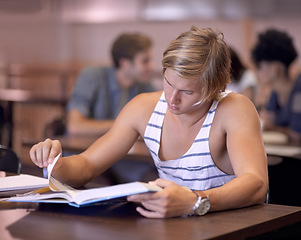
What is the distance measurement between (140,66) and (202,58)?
2.26 metres

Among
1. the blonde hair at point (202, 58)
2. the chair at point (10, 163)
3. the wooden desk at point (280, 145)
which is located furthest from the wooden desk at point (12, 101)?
the blonde hair at point (202, 58)

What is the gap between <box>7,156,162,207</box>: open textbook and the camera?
1293 mm

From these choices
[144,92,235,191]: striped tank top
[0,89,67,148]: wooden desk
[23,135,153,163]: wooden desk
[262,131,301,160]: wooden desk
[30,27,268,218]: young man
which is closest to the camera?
[30,27,268,218]: young man

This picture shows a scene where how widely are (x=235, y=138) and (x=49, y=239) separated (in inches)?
28.7

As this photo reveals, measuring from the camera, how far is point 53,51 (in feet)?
24.8

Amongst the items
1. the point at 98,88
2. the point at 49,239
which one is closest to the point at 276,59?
the point at 98,88

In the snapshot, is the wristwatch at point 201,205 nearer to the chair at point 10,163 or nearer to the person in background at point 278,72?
the chair at point 10,163

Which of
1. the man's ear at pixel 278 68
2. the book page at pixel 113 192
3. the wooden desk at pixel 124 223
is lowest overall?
the wooden desk at pixel 124 223

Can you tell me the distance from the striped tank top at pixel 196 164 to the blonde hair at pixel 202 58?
0.13 meters

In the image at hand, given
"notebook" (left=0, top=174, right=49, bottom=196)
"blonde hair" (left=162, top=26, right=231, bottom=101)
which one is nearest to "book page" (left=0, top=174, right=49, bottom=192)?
"notebook" (left=0, top=174, right=49, bottom=196)

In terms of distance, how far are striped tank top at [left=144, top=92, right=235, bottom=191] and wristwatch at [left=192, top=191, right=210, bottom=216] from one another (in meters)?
0.40

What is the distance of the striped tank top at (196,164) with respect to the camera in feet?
5.86

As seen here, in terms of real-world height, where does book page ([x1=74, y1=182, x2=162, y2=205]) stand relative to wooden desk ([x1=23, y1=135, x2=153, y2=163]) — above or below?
above

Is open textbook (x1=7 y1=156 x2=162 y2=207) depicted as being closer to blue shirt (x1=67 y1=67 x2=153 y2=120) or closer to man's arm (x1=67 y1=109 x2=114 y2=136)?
man's arm (x1=67 y1=109 x2=114 y2=136)
